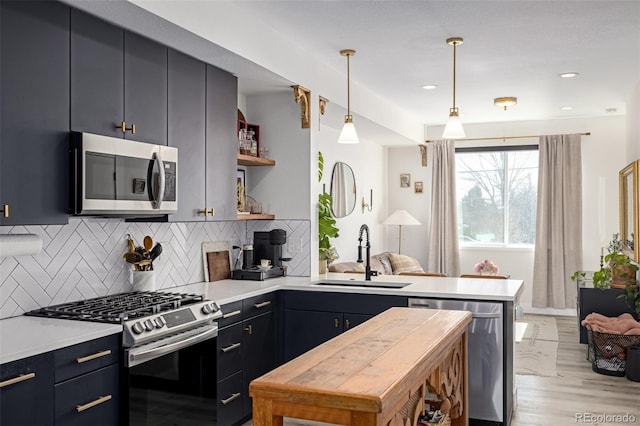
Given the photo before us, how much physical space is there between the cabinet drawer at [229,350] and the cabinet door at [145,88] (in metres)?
1.19

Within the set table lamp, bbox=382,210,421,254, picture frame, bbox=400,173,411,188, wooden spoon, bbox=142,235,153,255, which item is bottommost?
wooden spoon, bbox=142,235,153,255

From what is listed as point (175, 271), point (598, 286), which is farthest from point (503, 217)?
point (175, 271)

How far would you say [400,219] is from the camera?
826 cm

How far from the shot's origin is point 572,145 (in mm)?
7832

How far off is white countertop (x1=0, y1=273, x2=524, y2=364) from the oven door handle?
0.14 metres

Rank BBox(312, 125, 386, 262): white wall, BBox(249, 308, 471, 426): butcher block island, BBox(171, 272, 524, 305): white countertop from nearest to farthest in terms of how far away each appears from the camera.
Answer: BBox(249, 308, 471, 426): butcher block island, BBox(171, 272, 524, 305): white countertop, BBox(312, 125, 386, 262): white wall

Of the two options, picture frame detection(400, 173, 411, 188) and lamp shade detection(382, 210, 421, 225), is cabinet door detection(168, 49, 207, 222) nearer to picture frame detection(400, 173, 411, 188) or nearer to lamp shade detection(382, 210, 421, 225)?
lamp shade detection(382, 210, 421, 225)

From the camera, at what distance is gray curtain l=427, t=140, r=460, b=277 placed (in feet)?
27.7

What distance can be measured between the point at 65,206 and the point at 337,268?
353 cm

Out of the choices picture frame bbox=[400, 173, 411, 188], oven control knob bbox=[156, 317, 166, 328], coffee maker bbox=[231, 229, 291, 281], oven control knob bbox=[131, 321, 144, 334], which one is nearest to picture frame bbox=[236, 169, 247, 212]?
coffee maker bbox=[231, 229, 291, 281]

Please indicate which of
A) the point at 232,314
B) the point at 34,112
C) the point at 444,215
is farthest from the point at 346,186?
the point at 34,112

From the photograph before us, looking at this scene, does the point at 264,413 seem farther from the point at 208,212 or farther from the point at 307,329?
the point at 307,329

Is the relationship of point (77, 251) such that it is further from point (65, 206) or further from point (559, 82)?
point (559, 82)

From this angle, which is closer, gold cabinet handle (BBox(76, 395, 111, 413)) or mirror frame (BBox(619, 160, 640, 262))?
gold cabinet handle (BBox(76, 395, 111, 413))
